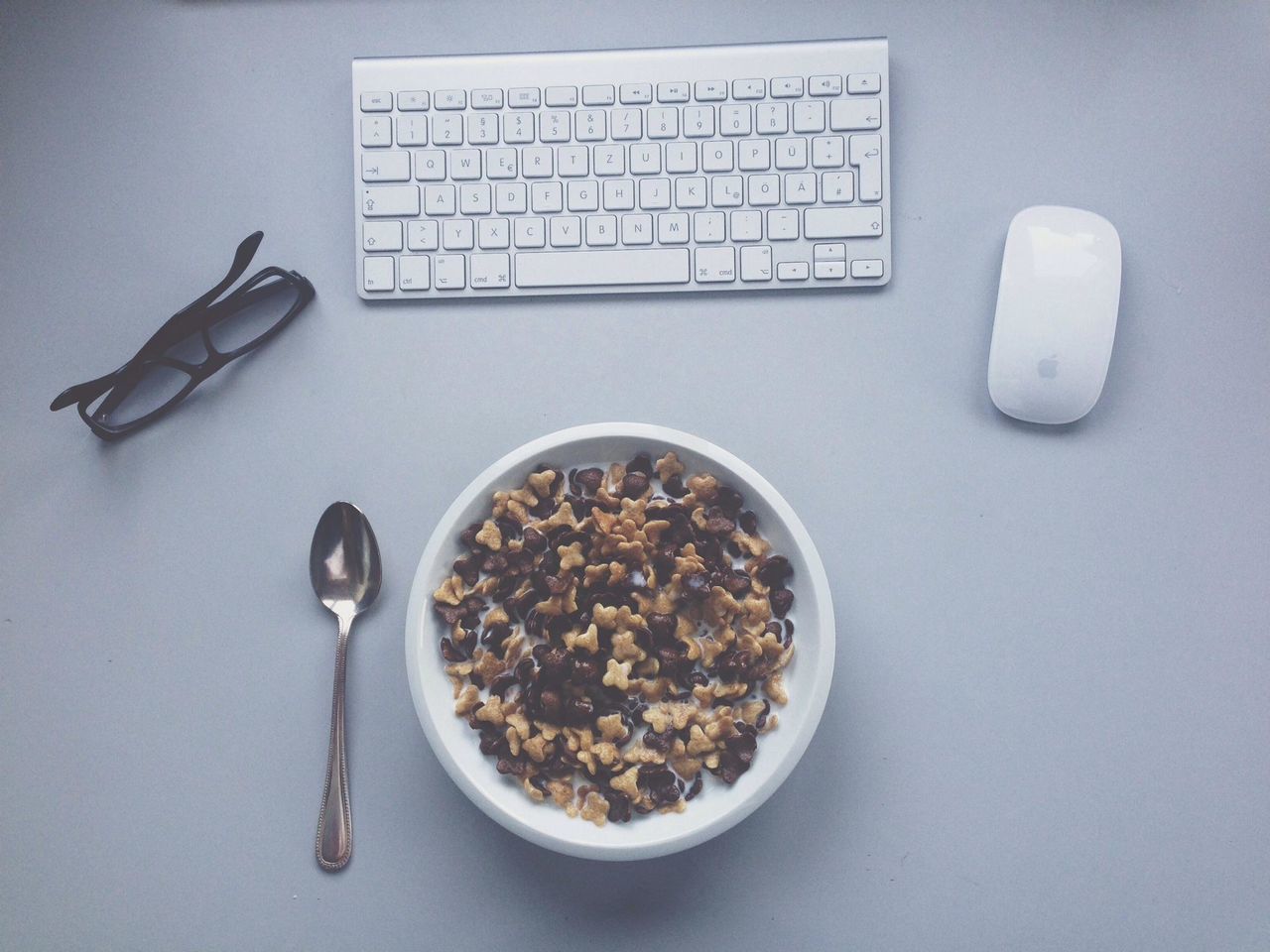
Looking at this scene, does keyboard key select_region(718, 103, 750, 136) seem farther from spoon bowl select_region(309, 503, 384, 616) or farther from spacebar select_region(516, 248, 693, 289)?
spoon bowl select_region(309, 503, 384, 616)

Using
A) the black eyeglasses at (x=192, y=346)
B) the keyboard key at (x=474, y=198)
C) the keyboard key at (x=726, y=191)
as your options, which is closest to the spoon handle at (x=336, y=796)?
the black eyeglasses at (x=192, y=346)

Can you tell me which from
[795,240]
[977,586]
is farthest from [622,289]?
[977,586]

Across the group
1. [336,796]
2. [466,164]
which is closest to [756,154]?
[466,164]

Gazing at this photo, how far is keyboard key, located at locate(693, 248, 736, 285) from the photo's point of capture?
2.42ft

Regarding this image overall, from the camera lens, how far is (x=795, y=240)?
0.74 meters

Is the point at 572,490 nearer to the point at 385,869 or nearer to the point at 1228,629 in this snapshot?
the point at 385,869

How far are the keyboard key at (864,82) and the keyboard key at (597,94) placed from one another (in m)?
0.20

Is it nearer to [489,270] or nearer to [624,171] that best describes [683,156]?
[624,171]

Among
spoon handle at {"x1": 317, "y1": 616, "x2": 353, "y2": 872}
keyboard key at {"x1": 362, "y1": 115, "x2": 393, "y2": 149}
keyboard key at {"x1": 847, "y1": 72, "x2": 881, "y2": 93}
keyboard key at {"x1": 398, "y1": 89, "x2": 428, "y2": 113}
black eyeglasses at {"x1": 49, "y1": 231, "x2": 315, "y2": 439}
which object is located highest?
keyboard key at {"x1": 847, "y1": 72, "x2": 881, "y2": 93}

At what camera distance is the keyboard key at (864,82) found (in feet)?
2.39

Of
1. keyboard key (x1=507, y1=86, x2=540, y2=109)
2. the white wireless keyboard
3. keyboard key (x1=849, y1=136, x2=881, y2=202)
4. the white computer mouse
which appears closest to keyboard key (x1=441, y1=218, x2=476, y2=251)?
the white wireless keyboard

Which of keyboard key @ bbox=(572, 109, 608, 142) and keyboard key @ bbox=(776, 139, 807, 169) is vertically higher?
keyboard key @ bbox=(572, 109, 608, 142)

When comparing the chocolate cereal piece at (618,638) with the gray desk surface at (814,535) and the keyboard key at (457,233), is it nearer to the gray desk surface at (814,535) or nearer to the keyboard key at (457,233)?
the gray desk surface at (814,535)

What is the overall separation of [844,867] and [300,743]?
0.47m
